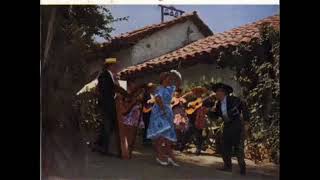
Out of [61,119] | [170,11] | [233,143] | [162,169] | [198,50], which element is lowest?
[162,169]

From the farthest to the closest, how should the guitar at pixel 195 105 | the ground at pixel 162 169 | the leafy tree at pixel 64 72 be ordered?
the guitar at pixel 195 105
the ground at pixel 162 169
the leafy tree at pixel 64 72

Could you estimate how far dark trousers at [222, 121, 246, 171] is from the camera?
610 centimetres

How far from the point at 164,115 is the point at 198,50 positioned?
35.2 inches

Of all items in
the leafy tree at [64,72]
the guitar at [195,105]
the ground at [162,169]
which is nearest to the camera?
the leafy tree at [64,72]

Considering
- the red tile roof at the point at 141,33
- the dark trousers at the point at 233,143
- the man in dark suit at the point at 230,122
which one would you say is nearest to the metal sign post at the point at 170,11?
the red tile roof at the point at 141,33

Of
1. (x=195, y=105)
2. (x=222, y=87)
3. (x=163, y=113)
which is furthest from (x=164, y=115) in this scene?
(x=222, y=87)

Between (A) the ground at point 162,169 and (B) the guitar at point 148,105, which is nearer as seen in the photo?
(A) the ground at point 162,169

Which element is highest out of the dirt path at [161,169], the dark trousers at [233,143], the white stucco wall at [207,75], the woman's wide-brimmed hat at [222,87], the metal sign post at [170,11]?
the metal sign post at [170,11]

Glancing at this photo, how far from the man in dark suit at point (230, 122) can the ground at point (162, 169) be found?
0.26ft

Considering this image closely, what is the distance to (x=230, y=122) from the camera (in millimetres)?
6156

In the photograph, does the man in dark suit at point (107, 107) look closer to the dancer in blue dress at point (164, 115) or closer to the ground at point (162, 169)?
the ground at point (162, 169)

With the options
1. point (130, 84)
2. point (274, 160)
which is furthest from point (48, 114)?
point (274, 160)

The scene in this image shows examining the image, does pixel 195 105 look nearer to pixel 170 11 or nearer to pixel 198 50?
→ pixel 198 50

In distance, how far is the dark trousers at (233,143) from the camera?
610 cm
